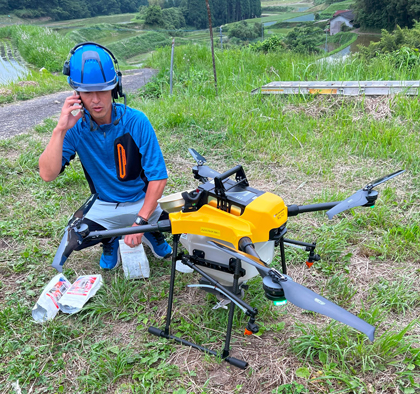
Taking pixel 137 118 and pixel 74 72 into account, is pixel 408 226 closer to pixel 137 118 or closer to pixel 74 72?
pixel 137 118

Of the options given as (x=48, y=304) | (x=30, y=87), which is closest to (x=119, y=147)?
(x=48, y=304)

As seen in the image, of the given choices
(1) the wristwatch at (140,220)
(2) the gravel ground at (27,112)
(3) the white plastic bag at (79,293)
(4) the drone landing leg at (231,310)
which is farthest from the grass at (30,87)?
(4) the drone landing leg at (231,310)

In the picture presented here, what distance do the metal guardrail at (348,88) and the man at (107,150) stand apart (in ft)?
11.9

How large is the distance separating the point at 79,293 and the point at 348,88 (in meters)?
4.78

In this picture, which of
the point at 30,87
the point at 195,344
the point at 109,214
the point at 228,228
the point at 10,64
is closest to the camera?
the point at 228,228

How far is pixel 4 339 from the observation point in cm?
215

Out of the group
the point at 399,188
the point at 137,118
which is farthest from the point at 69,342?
the point at 399,188

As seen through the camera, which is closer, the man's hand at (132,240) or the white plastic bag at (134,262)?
the man's hand at (132,240)

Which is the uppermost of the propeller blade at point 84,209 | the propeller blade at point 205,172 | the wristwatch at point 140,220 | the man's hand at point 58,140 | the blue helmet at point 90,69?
the blue helmet at point 90,69

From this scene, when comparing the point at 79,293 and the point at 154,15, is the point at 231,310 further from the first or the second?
the point at 154,15

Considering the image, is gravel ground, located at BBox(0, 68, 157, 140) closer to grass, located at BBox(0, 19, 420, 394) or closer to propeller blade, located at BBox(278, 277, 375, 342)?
grass, located at BBox(0, 19, 420, 394)

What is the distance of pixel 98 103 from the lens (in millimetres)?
2266

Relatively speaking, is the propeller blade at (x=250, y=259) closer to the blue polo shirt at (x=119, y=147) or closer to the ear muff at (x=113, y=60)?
the blue polo shirt at (x=119, y=147)

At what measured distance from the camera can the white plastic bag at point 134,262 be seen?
2.54m
